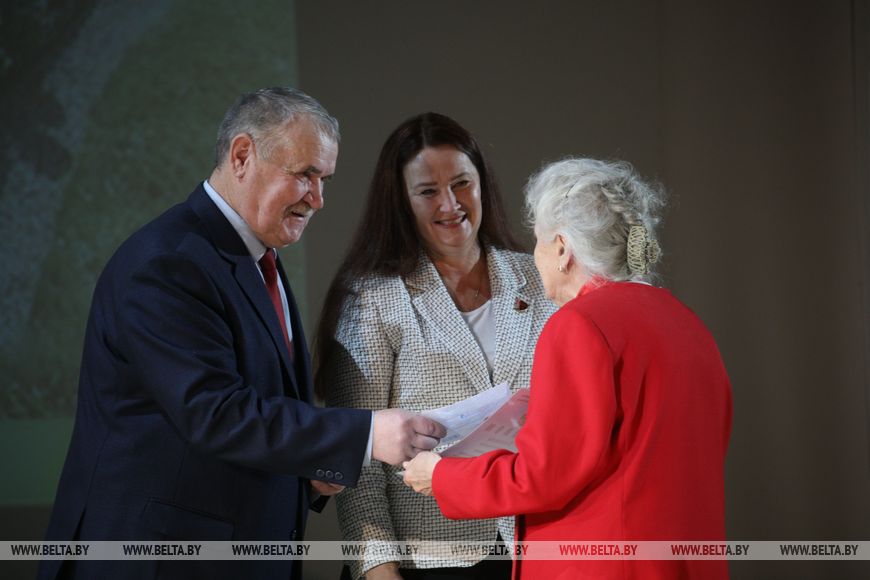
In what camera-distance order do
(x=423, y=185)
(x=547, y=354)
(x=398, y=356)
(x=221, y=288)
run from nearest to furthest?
(x=547, y=354), (x=221, y=288), (x=398, y=356), (x=423, y=185)

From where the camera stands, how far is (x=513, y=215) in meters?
4.41

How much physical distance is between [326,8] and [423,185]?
216cm

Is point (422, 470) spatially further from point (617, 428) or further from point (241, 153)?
point (241, 153)

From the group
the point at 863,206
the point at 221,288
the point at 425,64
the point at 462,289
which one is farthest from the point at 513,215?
the point at 221,288

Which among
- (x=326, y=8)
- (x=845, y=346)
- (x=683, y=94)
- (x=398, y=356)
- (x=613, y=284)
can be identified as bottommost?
(x=845, y=346)

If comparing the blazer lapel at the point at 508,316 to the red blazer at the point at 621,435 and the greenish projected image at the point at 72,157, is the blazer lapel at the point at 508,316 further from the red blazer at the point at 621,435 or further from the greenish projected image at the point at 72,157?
the greenish projected image at the point at 72,157

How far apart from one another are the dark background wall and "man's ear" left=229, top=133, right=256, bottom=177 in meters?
2.16

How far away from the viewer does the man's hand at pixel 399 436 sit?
1851 millimetres

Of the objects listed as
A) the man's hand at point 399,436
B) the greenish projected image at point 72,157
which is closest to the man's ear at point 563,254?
the man's hand at point 399,436

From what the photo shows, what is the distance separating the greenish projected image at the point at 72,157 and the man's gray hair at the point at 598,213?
2.65 meters

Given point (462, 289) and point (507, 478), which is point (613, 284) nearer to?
point (507, 478)

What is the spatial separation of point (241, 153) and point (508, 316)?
2.57 feet

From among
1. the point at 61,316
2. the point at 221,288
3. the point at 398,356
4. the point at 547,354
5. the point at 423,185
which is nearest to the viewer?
the point at 547,354

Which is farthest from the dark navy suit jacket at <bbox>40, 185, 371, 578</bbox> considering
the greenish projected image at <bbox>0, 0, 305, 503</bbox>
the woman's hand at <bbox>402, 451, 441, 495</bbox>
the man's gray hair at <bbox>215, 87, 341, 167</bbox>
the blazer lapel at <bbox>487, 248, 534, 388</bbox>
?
the greenish projected image at <bbox>0, 0, 305, 503</bbox>
